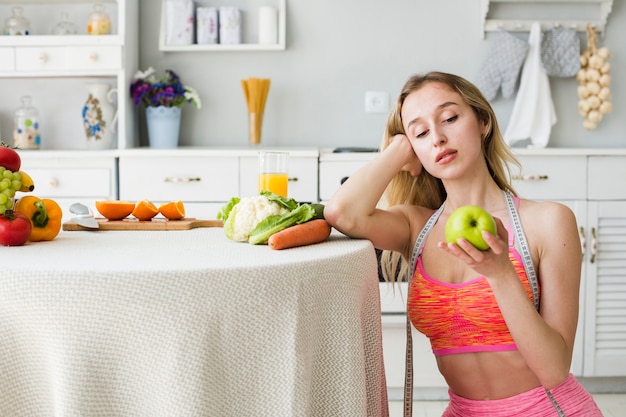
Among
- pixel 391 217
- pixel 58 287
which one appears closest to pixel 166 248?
pixel 58 287

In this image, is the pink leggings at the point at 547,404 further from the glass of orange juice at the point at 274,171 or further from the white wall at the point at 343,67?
the white wall at the point at 343,67

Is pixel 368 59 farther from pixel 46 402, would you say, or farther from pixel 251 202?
pixel 46 402

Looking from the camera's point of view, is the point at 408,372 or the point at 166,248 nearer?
the point at 166,248

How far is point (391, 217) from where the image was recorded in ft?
5.51

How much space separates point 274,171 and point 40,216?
1.97 ft

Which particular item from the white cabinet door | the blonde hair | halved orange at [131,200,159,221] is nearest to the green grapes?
halved orange at [131,200,159,221]

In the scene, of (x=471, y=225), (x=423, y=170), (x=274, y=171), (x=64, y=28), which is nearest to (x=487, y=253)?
(x=471, y=225)

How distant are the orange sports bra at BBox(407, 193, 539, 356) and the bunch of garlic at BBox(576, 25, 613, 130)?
7.52ft

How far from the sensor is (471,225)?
1219 millimetres

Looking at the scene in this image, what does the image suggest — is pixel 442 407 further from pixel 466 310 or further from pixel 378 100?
pixel 466 310

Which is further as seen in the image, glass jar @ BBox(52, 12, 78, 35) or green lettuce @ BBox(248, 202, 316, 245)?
glass jar @ BBox(52, 12, 78, 35)

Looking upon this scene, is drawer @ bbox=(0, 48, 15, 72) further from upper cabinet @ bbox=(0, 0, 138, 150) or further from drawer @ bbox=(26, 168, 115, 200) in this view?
drawer @ bbox=(26, 168, 115, 200)

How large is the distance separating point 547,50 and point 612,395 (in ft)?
5.16

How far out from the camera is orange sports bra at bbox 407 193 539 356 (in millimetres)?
1508
